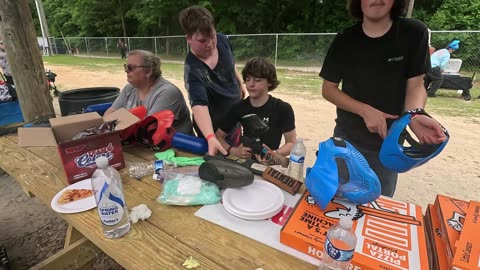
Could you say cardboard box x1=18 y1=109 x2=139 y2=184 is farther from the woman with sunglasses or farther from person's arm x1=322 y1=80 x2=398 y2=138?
person's arm x1=322 y1=80 x2=398 y2=138

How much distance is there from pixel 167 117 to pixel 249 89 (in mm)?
670

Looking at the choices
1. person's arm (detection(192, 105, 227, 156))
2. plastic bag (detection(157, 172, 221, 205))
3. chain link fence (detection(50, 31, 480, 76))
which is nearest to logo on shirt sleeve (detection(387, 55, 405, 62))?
person's arm (detection(192, 105, 227, 156))

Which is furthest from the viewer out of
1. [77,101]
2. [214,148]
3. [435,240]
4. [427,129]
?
[77,101]

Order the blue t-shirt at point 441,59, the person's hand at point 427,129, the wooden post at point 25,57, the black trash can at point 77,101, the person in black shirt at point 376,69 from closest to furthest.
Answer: the person's hand at point 427,129
the person in black shirt at point 376,69
the wooden post at point 25,57
the black trash can at point 77,101
the blue t-shirt at point 441,59

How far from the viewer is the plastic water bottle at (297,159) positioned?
141 cm

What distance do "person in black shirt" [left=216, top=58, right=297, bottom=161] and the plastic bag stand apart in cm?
76

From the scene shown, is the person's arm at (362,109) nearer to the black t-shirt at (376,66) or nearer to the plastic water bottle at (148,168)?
the black t-shirt at (376,66)

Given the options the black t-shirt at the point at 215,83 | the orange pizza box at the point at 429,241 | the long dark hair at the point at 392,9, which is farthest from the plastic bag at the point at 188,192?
the long dark hair at the point at 392,9

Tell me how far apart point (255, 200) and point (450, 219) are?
2.32ft

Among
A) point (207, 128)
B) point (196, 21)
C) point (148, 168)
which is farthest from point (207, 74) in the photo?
point (148, 168)

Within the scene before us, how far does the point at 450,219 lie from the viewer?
3.19ft

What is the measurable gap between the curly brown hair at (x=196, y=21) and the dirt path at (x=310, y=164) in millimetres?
1980

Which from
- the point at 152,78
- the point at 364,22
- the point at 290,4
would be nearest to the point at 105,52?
the point at 290,4

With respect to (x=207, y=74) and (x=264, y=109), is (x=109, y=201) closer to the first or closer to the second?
(x=207, y=74)
